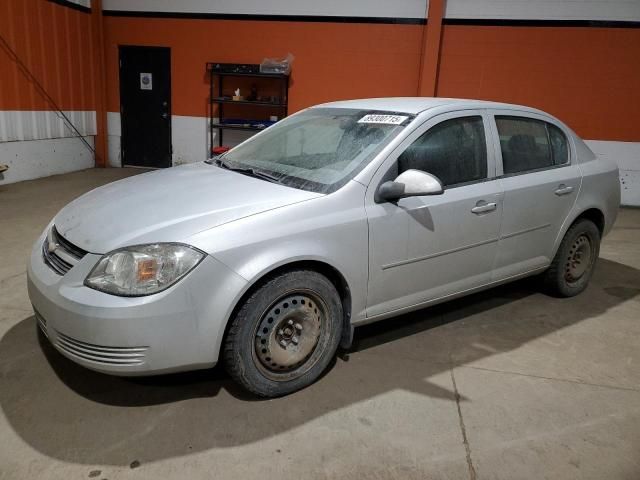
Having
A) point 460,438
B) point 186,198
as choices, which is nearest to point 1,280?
point 186,198

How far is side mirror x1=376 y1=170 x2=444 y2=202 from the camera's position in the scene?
8.70 ft

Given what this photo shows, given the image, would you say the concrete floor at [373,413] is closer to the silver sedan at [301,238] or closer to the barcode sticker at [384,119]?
the silver sedan at [301,238]

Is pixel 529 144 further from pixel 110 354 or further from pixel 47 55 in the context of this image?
pixel 47 55

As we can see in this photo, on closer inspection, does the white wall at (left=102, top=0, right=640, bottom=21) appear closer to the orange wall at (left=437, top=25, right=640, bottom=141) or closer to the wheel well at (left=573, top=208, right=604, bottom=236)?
the orange wall at (left=437, top=25, right=640, bottom=141)

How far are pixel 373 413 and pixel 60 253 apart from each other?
1696 mm

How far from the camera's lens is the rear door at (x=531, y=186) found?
11.1ft

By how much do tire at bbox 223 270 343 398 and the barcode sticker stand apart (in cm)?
103

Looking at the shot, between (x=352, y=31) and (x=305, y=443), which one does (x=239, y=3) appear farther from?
(x=305, y=443)

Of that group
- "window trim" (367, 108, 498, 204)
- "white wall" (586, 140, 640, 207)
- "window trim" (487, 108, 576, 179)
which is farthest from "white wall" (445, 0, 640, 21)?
"window trim" (367, 108, 498, 204)

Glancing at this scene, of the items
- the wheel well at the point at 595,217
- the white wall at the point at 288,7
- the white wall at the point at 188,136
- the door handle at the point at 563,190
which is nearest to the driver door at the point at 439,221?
the door handle at the point at 563,190

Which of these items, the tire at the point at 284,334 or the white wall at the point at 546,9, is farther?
the white wall at the point at 546,9

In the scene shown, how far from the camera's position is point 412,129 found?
292 cm

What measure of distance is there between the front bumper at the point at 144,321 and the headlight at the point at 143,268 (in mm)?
33

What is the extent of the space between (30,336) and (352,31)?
7.69 metres
